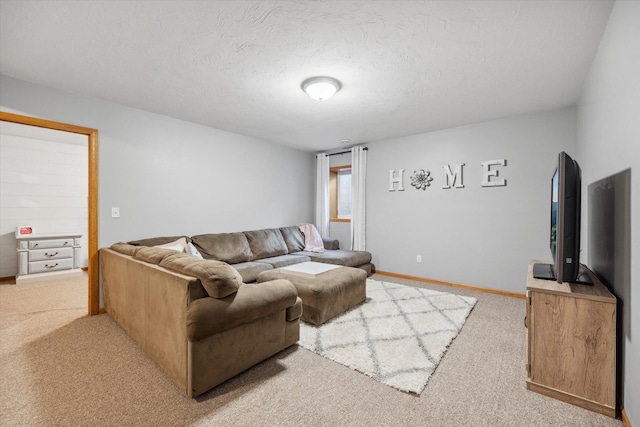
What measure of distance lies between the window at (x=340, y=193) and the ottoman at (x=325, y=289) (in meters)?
2.59

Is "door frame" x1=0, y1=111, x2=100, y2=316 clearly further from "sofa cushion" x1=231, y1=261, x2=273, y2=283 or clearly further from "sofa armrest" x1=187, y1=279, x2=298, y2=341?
"sofa armrest" x1=187, y1=279, x2=298, y2=341

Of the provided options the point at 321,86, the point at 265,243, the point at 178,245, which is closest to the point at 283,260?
the point at 265,243

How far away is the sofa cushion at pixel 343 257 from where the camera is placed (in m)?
4.34

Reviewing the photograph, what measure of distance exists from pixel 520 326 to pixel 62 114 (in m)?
5.09

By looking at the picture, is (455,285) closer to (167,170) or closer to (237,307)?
(237,307)

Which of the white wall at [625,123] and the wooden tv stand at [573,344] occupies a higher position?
the white wall at [625,123]

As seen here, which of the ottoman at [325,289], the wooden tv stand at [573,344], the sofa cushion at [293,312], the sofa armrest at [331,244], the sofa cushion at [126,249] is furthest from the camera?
the sofa armrest at [331,244]

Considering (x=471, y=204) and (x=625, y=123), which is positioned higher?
(x=625, y=123)

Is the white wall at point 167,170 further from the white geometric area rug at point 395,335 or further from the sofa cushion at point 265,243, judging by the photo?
the white geometric area rug at point 395,335

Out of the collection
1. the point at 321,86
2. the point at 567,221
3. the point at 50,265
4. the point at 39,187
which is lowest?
the point at 50,265

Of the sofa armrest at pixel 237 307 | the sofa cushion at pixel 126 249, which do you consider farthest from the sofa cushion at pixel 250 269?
the sofa armrest at pixel 237 307

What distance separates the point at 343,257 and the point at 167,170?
2.78 m

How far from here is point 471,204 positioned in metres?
4.04

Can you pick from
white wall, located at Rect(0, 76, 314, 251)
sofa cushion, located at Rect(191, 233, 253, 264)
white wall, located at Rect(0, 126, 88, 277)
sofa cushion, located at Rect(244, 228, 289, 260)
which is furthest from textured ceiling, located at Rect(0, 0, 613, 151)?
white wall, located at Rect(0, 126, 88, 277)
